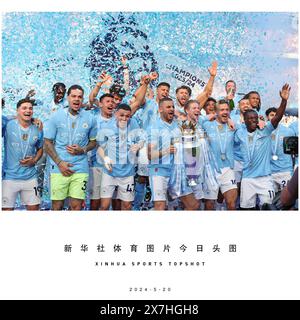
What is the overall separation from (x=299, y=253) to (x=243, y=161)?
0.65 meters

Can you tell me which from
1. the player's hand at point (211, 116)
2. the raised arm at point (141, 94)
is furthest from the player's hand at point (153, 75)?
the player's hand at point (211, 116)

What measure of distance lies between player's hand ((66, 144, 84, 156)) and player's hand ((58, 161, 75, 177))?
69 mm

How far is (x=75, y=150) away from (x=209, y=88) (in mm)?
846

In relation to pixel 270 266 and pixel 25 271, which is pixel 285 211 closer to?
pixel 270 266

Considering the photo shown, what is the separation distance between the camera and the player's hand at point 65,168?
3.81m

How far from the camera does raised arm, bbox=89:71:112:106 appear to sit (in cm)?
384

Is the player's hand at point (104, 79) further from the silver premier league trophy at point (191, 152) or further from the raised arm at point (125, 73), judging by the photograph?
the silver premier league trophy at point (191, 152)

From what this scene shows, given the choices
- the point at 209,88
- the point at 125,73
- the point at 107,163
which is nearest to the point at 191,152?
the point at 209,88

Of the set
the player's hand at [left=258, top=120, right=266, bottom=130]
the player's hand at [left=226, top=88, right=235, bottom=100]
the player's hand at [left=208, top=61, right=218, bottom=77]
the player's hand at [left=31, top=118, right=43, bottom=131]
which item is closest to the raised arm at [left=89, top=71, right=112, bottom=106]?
the player's hand at [left=31, top=118, right=43, bottom=131]

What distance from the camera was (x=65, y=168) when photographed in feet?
12.5

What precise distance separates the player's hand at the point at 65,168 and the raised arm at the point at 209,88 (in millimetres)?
835

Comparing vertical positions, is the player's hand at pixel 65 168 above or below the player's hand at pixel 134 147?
below

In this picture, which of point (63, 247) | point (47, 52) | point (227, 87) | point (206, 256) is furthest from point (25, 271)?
point (227, 87)

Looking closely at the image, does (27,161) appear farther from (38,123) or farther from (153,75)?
(153,75)
